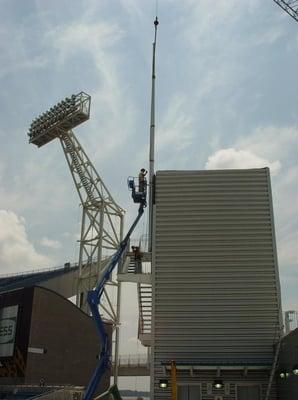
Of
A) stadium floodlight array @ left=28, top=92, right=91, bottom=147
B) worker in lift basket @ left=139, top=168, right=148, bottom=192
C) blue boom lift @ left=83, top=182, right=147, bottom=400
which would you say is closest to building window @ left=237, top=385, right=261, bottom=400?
blue boom lift @ left=83, top=182, right=147, bottom=400

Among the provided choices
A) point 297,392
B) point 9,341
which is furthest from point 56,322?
point 297,392

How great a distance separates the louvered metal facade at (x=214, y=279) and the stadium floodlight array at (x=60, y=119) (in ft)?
106

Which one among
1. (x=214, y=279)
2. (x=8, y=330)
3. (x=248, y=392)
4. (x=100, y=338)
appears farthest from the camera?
(x=8, y=330)

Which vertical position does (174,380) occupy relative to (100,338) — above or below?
below

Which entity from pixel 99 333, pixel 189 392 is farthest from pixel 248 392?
pixel 99 333

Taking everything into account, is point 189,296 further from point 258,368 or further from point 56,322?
point 56,322

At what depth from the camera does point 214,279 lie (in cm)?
2522

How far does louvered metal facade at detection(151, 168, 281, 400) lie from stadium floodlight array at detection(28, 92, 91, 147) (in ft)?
106

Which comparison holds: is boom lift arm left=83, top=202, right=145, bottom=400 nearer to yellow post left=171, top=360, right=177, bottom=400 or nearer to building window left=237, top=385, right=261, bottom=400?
yellow post left=171, top=360, right=177, bottom=400

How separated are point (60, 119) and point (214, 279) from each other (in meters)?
37.5

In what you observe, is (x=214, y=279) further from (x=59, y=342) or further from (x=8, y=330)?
(x=8, y=330)

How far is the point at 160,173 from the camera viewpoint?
2723 centimetres

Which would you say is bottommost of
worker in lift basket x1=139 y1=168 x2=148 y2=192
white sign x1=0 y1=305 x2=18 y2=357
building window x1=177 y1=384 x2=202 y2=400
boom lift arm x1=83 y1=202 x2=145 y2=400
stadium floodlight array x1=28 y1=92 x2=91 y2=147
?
building window x1=177 y1=384 x2=202 y2=400

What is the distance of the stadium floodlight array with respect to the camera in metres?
57.6
